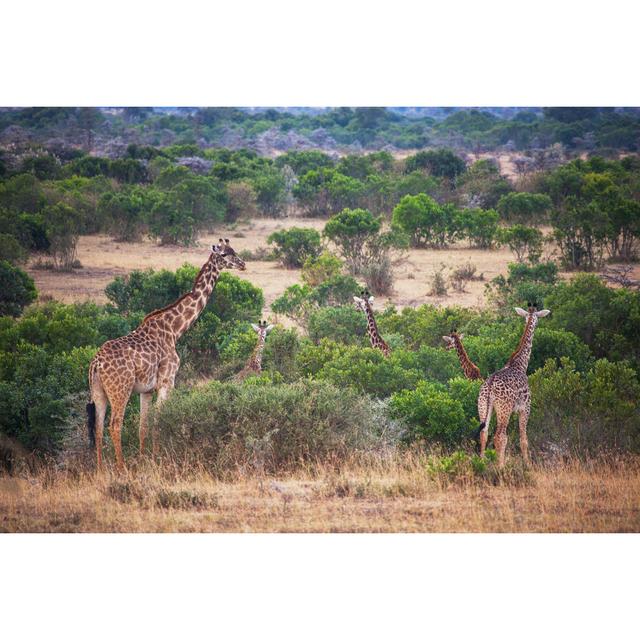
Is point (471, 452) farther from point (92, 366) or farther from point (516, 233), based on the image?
point (516, 233)

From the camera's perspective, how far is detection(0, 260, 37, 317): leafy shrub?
15647mm

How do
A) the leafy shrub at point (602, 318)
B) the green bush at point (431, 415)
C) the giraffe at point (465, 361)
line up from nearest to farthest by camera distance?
the green bush at point (431, 415) < the giraffe at point (465, 361) < the leafy shrub at point (602, 318)

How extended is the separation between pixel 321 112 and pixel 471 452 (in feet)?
170

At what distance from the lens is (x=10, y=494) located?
10.6m

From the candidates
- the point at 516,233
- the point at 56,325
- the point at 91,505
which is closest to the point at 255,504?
the point at 91,505

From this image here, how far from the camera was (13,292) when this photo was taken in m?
15.7

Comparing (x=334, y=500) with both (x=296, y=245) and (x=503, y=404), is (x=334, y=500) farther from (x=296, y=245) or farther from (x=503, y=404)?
(x=296, y=245)

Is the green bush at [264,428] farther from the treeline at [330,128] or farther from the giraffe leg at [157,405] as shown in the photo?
the treeline at [330,128]

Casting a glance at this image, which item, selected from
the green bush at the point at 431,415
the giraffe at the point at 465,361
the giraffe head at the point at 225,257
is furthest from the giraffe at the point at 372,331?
the giraffe head at the point at 225,257

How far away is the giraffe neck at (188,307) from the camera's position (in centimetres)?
1176

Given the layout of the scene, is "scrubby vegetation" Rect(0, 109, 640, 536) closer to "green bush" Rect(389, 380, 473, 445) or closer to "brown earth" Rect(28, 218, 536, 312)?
"green bush" Rect(389, 380, 473, 445)

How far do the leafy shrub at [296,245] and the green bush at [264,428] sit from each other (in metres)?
10.2

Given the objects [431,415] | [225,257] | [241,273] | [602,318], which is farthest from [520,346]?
[241,273]

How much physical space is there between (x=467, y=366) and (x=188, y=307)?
3960 millimetres
